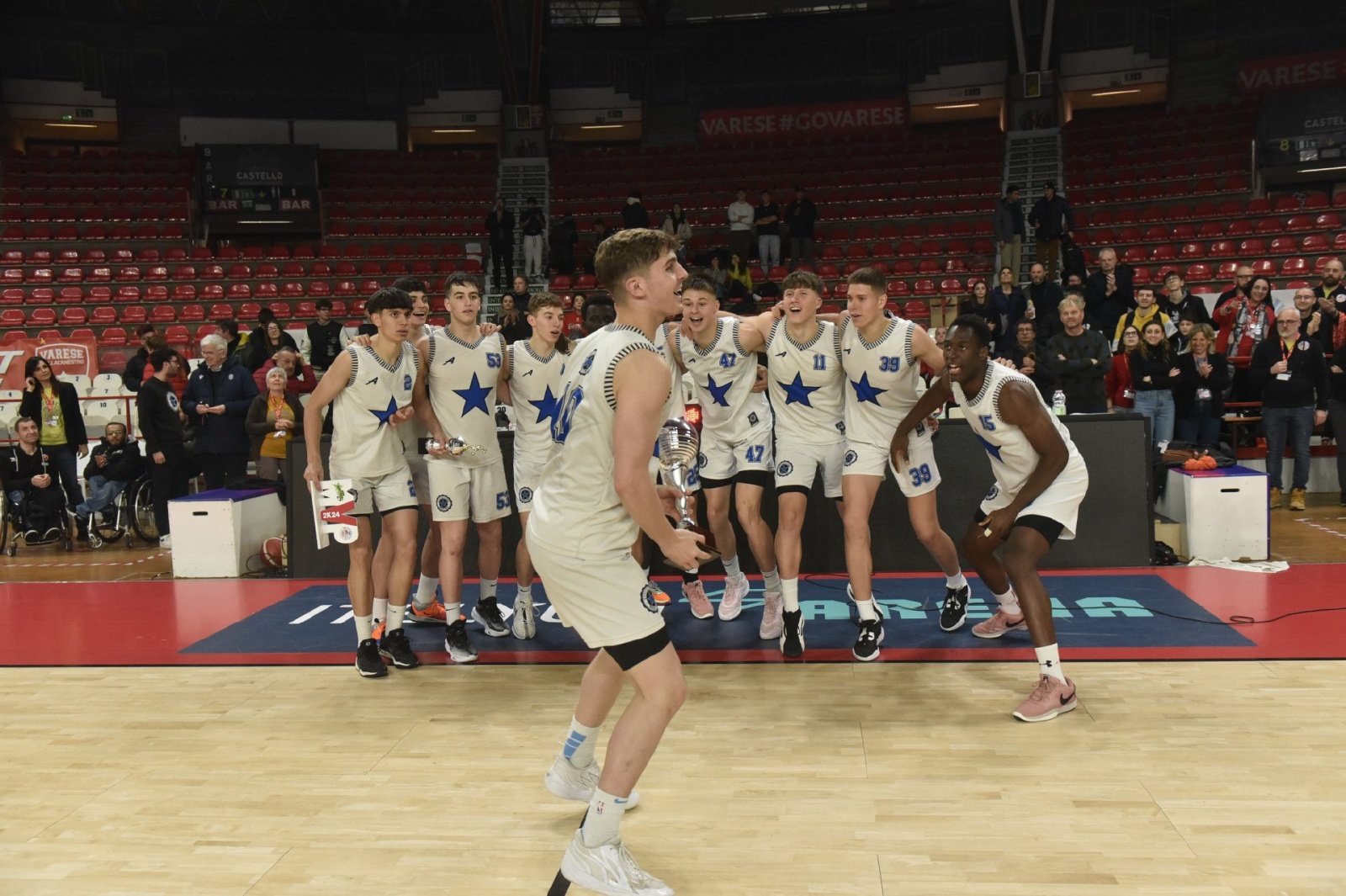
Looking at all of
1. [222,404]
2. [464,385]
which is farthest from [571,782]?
[222,404]

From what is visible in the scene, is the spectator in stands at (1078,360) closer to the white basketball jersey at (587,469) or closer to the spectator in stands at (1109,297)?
the spectator in stands at (1109,297)

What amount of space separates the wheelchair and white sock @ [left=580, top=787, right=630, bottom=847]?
811 centimetres

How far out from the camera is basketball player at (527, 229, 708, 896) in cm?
290

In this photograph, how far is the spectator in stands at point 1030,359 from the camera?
8.56m

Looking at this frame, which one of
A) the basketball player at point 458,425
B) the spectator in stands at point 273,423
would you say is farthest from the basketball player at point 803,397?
the spectator in stands at point 273,423

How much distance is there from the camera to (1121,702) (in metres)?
4.40

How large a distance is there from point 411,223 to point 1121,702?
18215 millimetres

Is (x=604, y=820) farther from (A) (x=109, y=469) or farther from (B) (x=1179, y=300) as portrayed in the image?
(B) (x=1179, y=300)

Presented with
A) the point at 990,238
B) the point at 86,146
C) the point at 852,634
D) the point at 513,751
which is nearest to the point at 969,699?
the point at 852,634

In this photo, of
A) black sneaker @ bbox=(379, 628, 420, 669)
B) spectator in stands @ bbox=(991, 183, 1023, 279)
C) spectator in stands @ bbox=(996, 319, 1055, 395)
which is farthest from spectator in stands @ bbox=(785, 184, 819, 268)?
black sneaker @ bbox=(379, 628, 420, 669)

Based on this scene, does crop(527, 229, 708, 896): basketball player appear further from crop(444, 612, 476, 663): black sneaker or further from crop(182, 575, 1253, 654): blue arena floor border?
crop(182, 575, 1253, 654): blue arena floor border

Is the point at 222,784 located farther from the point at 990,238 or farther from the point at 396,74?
the point at 396,74

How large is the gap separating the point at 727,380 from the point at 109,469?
22.4 ft

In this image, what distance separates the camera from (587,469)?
3.03 m
